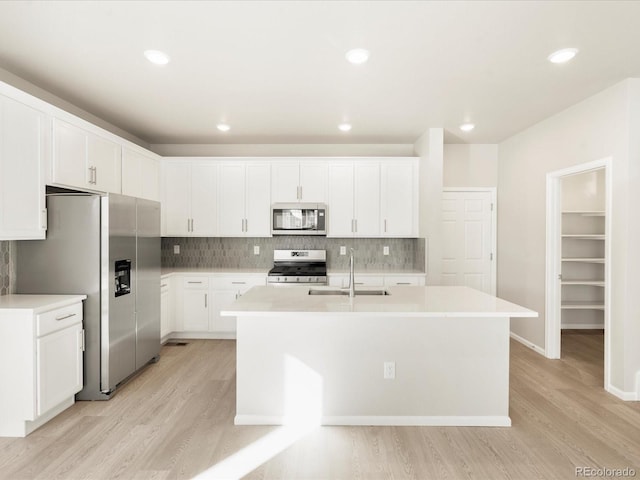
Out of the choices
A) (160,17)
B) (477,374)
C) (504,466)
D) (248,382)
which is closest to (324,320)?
(248,382)

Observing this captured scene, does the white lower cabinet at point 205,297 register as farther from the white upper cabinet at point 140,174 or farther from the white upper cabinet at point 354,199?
the white upper cabinet at point 354,199

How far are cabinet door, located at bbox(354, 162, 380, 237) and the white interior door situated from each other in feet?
3.48

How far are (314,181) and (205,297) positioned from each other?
210cm

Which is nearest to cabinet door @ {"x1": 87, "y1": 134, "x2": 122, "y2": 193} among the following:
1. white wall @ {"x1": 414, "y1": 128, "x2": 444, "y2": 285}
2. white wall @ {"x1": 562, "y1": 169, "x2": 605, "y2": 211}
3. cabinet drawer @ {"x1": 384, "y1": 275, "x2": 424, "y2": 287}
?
cabinet drawer @ {"x1": 384, "y1": 275, "x2": 424, "y2": 287}

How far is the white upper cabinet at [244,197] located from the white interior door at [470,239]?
2.56m

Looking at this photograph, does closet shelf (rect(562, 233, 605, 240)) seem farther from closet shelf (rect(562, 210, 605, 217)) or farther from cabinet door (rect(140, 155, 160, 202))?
cabinet door (rect(140, 155, 160, 202))

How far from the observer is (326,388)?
9.05ft

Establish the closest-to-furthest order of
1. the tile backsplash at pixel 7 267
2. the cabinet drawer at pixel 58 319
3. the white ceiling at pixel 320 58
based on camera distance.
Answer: the white ceiling at pixel 320 58 < the cabinet drawer at pixel 58 319 < the tile backsplash at pixel 7 267

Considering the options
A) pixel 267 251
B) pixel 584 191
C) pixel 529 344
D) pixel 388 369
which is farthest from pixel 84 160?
pixel 584 191

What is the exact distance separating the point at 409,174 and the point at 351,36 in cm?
286

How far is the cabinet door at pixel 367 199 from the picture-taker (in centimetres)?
510

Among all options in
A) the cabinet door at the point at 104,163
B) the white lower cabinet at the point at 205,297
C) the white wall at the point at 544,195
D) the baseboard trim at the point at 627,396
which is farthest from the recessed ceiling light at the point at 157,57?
the baseboard trim at the point at 627,396

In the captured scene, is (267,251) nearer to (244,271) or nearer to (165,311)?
(244,271)

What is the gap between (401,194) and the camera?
5098mm
